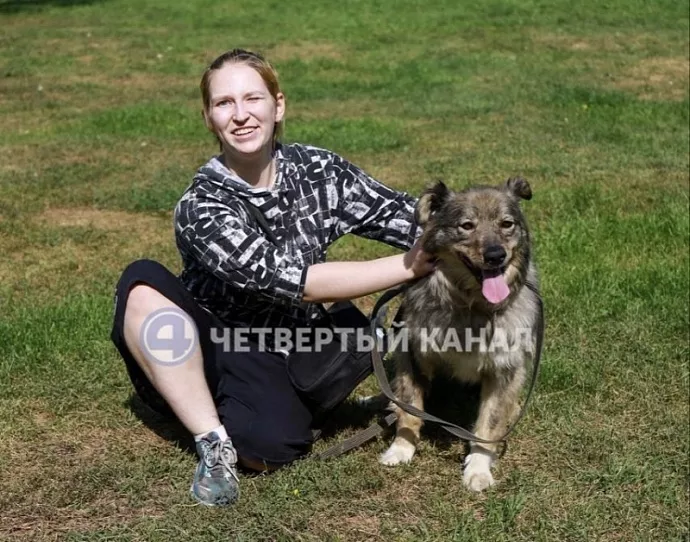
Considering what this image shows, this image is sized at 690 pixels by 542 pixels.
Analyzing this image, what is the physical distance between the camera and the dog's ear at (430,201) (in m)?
3.37

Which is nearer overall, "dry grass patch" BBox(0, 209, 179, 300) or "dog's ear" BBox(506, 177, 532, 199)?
"dog's ear" BBox(506, 177, 532, 199)

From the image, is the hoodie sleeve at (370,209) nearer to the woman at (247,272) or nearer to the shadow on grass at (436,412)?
the woman at (247,272)

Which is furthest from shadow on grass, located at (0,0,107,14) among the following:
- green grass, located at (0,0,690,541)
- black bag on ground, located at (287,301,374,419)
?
black bag on ground, located at (287,301,374,419)

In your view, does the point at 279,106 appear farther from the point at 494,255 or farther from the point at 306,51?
the point at 306,51

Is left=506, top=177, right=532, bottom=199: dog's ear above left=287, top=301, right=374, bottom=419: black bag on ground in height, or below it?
above

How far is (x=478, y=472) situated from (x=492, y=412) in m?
0.28

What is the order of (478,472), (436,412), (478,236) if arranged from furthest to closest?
(436,412), (478,472), (478,236)

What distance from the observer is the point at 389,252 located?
614 centimetres

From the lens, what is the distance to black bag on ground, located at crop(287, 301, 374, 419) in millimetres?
3570

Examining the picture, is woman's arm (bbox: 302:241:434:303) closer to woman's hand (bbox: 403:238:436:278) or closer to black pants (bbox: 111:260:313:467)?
woman's hand (bbox: 403:238:436:278)

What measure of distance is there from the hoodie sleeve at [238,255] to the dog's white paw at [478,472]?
1054 millimetres

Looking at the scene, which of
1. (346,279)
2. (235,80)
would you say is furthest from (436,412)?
(235,80)

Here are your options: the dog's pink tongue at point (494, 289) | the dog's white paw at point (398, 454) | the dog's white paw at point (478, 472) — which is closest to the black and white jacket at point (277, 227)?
the dog's pink tongue at point (494, 289)

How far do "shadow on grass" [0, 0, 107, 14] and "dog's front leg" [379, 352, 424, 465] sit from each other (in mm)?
20932
